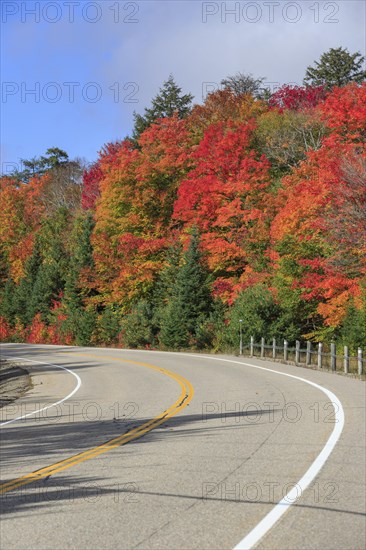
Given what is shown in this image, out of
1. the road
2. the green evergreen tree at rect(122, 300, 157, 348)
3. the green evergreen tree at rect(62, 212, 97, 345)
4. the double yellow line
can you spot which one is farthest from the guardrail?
the green evergreen tree at rect(62, 212, 97, 345)

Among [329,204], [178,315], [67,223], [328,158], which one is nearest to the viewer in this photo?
[329,204]

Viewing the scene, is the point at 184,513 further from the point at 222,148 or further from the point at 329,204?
the point at 222,148

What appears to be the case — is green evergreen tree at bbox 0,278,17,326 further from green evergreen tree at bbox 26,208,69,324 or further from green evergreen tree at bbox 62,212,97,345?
green evergreen tree at bbox 62,212,97,345

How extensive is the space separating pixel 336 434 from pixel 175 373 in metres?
13.0

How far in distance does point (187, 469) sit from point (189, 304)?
111 ft

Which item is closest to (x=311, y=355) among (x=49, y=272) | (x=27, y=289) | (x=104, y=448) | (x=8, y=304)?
(x=104, y=448)

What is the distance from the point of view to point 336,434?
37.1 ft

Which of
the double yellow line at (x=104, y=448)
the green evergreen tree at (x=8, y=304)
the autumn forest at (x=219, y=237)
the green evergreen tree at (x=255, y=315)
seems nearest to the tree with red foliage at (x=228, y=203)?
the autumn forest at (x=219, y=237)

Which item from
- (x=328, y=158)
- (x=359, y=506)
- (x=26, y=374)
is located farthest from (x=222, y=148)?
(x=359, y=506)

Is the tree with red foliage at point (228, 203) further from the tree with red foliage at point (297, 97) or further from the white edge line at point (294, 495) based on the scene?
the white edge line at point (294, 495)

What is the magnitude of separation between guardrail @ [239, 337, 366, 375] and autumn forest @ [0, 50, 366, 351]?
0.99 meters

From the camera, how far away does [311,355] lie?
32.5m

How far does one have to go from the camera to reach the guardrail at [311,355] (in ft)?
80.1

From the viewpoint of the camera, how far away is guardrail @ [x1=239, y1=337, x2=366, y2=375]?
24422 millimetres
